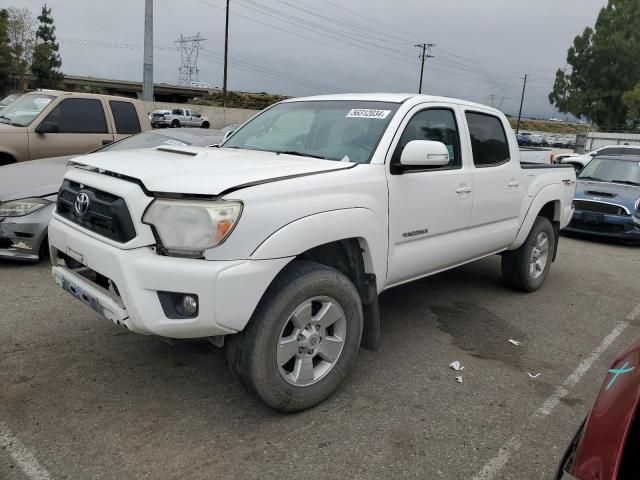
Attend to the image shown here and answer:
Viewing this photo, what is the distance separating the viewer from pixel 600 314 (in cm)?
514

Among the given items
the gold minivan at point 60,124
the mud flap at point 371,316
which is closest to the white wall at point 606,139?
the gold minivan at point 60,124

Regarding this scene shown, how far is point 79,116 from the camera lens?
7.93m

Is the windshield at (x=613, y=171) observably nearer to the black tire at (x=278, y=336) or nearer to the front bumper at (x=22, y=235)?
the black tire at (x=278, y=336)

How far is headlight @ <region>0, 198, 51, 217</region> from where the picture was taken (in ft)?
17.2

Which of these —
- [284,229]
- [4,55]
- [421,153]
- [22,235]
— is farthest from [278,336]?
[4,55]

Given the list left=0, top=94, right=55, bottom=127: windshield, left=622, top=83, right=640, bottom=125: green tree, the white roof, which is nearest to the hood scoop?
the white roof

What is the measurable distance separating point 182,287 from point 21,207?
145 inches

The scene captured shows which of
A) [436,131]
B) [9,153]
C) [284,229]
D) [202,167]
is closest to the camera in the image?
[284,229]

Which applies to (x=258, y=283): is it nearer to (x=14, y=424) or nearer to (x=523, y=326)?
(x=14, y=424)

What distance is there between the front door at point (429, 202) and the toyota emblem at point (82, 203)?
182 cm

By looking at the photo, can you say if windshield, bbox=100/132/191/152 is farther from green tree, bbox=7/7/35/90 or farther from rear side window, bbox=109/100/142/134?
green tree, bbox=7/7/35/90

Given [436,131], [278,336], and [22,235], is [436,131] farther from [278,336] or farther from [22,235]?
[22,235]

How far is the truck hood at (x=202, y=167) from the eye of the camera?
262cm

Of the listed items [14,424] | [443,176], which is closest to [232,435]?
[14,424]
